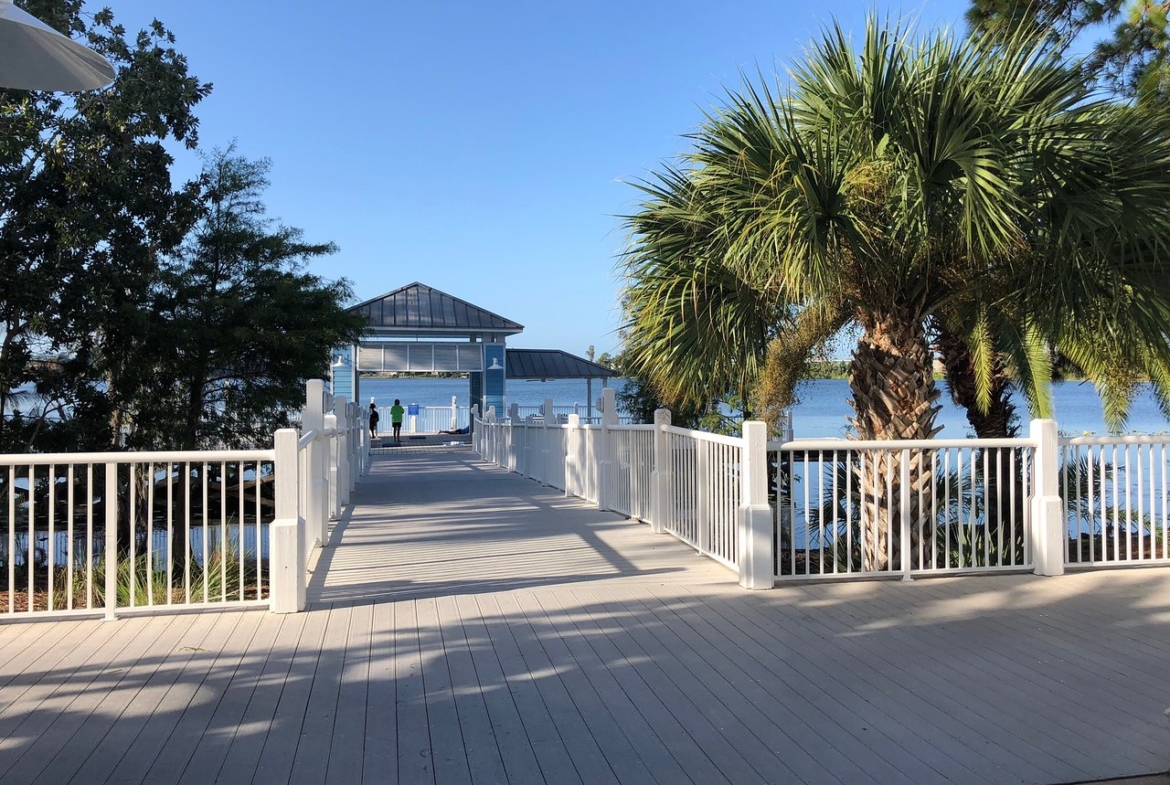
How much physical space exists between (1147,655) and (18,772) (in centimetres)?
544

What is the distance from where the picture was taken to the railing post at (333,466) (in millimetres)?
10109

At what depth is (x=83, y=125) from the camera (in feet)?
37.1

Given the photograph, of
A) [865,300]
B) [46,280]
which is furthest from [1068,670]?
[46,280]

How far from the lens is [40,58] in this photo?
12.7 ft

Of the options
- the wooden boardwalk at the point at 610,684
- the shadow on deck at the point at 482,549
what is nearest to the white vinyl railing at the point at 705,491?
the shadow on deck at the point at 482,549

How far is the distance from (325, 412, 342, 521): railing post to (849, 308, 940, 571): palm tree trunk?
5751 mm

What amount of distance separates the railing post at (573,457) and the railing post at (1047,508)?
6.83 meters

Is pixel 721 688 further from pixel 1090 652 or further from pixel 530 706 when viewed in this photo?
pixel 1090 652

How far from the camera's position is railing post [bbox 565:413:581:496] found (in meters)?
12.8

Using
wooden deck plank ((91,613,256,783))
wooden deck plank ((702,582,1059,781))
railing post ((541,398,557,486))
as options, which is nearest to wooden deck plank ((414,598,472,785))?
wooden deck plank ((91,613,256,783))

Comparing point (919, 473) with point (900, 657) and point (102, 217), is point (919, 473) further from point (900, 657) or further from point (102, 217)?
point (102, 217)

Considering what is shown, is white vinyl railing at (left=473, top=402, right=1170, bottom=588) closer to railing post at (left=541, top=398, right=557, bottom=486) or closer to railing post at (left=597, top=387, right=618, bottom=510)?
railing post at (left=597, top=387, right=618, bottom=510)

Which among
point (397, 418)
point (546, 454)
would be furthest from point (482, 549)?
point (397, 418)

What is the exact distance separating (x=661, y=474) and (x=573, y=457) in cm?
435
